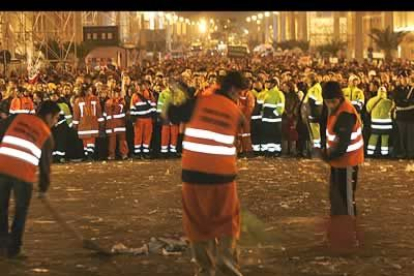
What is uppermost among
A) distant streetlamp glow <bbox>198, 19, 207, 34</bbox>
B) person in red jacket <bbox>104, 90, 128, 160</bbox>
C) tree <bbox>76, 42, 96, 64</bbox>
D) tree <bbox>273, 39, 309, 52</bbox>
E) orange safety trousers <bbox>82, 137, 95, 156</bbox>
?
distant streetlamp glow <bbox>198, 19, 207, 34</bbox>

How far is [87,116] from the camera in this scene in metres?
18.6

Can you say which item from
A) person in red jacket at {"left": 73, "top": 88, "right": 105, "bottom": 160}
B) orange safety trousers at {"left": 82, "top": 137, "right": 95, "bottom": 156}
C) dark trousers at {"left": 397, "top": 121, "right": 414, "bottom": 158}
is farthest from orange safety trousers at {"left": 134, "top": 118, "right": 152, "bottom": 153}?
dark trousers at {"left": 397, "top": 121, "right": 414, "bottom": 158}

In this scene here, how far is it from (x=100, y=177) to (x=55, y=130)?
9.77ft

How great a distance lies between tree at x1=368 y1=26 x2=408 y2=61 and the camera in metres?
47.9

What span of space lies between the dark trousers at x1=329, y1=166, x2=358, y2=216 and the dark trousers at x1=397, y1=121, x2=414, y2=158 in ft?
29.2

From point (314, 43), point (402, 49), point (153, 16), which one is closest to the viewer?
point (402, 49)

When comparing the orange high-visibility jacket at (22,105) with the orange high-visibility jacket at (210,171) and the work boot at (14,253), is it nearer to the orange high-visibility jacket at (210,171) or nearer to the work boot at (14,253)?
the work boot at (14,253)

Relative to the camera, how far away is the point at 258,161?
18281 millimetres

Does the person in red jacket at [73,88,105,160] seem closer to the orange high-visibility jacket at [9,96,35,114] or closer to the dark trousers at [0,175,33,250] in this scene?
the orange high-visibility jacket at [9,96,35,114]

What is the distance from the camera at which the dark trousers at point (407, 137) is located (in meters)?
18.2

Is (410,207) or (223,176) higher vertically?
(223,176)

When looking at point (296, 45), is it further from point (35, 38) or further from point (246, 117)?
point (246, 117)
